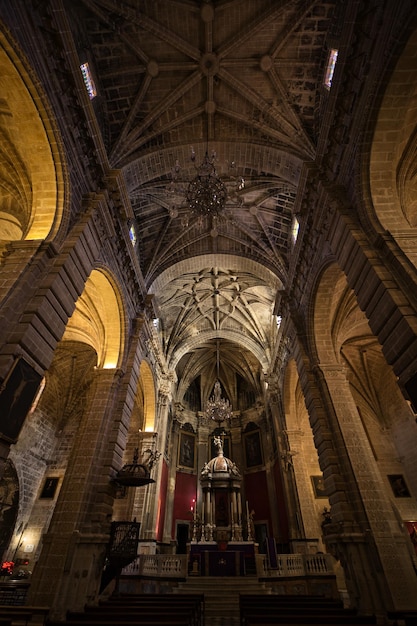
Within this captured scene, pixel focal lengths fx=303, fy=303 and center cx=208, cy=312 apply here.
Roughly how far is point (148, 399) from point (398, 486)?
46.0 ft

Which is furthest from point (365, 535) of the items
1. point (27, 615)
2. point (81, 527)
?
point (27, 615)

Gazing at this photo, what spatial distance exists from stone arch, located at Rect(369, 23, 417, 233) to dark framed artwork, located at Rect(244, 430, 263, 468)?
20.3 meters

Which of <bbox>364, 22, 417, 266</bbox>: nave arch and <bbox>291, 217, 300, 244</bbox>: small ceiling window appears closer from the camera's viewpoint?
<bbox>364, 22, 417, 266</bbox>: nave arch

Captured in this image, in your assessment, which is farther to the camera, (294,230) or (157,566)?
(294,230)

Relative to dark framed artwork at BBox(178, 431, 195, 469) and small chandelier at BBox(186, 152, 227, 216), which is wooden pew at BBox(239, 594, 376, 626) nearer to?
small chandelier at BBox(186, 152, 227, 216)

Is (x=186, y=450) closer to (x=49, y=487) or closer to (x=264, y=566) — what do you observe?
(x=49, y=487)

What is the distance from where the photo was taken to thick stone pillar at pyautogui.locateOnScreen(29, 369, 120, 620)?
7.06 metres

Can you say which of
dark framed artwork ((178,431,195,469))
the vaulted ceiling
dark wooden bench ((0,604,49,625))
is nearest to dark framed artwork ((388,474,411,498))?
the vaulted ceiling

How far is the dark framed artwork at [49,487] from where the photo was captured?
1802cm

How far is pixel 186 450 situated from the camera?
23750 mm

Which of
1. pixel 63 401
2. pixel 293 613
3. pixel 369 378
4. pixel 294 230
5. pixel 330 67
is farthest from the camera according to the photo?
pixel 63 401

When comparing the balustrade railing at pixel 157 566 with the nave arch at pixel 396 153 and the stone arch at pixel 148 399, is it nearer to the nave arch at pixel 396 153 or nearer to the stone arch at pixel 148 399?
the stone arch at pixel 148 399

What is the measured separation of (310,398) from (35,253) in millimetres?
9383

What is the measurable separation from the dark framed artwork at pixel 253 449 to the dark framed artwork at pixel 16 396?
67.0 ft
